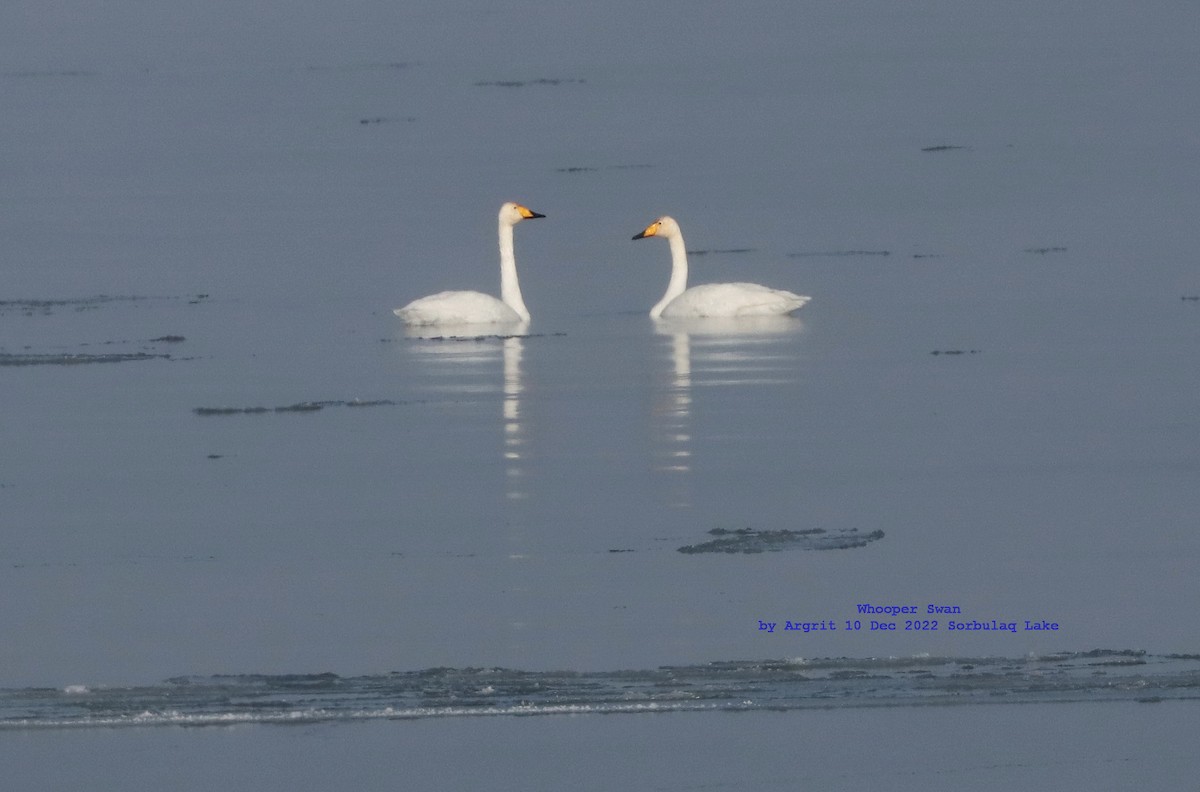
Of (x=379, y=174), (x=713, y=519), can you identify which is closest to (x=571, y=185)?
(x=379, y=174)

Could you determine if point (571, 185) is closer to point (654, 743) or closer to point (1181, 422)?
point (1181, 422)

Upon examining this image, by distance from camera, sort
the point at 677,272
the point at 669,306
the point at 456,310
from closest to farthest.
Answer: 1. the point at 456,310
2. the point at 669,306
3. the point at 677,272

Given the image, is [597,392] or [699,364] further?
[699,364]

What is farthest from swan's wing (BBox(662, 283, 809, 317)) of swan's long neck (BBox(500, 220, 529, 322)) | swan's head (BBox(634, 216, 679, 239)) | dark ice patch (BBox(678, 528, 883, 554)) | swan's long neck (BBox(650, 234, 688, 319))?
dark ice patch (BBox(678, 528, 883, 554))

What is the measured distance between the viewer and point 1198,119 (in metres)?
28.8

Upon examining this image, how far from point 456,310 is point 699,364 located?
237cm

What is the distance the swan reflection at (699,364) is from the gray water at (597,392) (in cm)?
6

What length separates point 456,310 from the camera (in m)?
16.6

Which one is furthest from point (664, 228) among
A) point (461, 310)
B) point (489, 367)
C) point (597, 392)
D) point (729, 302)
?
point (597, 392)

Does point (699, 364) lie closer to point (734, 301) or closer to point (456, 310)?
point (734, 301)

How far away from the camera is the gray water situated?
861cm

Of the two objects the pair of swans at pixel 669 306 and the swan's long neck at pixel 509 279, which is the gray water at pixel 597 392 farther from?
the swan's long neck at pixel 509 279

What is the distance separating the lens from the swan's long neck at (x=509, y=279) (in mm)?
17625

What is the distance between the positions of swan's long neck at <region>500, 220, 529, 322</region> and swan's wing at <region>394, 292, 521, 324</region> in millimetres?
356
